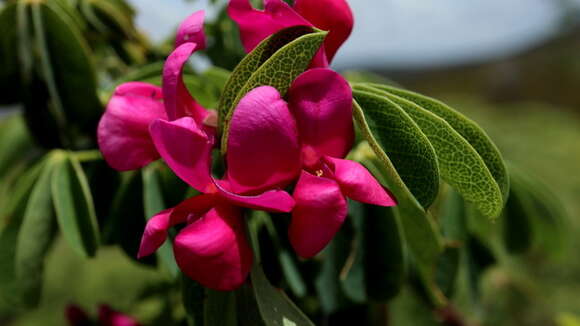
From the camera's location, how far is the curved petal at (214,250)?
1.27 ft

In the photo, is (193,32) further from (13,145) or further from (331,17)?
(13,145)

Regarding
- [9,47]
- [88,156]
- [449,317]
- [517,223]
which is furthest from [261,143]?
[449,317]

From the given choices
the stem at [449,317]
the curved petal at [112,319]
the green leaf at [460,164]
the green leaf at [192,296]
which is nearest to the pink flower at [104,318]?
the curved petal at [112,319]

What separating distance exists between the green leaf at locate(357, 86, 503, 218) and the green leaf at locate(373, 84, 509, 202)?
0.02m

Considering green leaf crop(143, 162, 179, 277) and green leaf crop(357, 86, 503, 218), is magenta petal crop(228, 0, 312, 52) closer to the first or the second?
green leaf crop(357, 86, 503, 218)

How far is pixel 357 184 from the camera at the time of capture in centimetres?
38

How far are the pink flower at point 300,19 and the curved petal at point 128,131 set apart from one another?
Result: 0.10 meters

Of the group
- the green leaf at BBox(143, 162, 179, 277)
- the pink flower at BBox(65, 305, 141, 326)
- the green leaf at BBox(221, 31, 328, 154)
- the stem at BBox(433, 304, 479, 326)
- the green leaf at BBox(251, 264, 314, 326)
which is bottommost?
the stem at BBox(433, 304, 479, 326)

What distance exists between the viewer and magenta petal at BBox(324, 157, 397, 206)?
381 mm

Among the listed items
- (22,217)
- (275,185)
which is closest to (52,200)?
(22,217)

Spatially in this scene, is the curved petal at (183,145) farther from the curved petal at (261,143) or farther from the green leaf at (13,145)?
the green leaf at (13,145)

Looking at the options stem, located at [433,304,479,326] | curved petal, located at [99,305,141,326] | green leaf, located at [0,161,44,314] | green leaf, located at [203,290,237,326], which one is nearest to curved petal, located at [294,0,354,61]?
green leaf, located at [203,290,237,326]

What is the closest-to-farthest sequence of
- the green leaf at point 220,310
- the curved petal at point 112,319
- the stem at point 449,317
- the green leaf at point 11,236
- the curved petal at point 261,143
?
the curved petal at point 261,143 < the green leaf at point 220,310 < the green leaf at point 11,236 < the curved petal at point 112,319 < the stem at point 449,317

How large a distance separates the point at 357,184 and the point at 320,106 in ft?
0.20
